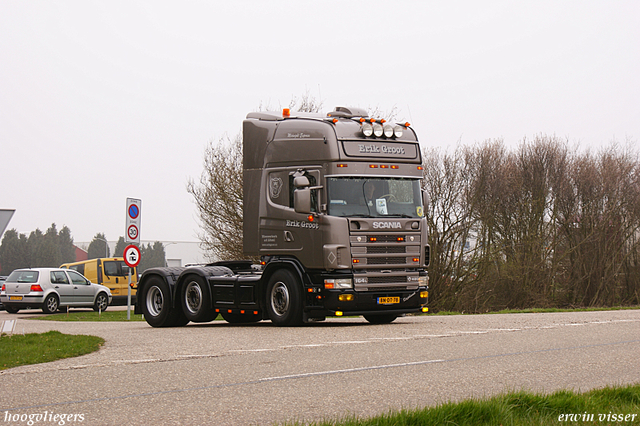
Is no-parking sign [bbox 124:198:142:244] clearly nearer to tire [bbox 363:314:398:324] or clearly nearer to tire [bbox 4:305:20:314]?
tire [bbox 363:314:398:324]

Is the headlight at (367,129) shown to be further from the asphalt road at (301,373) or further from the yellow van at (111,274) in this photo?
the yellow van at (111,274)

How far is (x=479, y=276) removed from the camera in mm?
31625

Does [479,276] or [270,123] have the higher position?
[270,123]

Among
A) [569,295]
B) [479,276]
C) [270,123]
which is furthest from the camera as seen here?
[569,295]

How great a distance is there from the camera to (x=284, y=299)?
14.0 m

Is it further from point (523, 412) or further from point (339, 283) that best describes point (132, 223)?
point (523, 412)

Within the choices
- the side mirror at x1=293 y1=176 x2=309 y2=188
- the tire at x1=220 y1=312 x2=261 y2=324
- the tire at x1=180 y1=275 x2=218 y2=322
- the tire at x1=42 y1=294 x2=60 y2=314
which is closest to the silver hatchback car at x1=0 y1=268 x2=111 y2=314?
the tire at x1=42 y1=294 x2=60 y2=314

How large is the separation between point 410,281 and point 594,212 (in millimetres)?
29688

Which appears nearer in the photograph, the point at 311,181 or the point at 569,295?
the point at 311,181

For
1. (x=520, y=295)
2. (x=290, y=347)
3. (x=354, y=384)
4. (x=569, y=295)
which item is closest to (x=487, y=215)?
(x=520, y=295)

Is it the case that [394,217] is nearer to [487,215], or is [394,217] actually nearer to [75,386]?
[75,386]

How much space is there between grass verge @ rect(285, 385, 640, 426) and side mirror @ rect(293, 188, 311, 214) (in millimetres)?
7878

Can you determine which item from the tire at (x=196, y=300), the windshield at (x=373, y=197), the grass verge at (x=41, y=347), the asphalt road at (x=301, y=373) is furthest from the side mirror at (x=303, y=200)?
the grass verge at (x=41, y=347)

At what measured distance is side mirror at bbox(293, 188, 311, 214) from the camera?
13.4 meters
